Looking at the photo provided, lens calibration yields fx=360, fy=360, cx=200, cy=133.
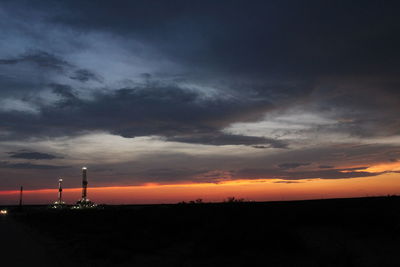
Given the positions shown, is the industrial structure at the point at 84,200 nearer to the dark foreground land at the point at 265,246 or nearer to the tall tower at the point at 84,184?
the tall tower at the point at 84,184

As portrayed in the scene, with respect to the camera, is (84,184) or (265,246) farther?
(84,184)

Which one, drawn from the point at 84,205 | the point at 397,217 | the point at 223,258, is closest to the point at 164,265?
the point at 223,258

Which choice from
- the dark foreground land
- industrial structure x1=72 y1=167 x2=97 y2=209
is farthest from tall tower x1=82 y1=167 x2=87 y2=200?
the dark foreground land

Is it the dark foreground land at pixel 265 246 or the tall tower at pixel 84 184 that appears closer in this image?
the dark foreground land at pixel 265 246

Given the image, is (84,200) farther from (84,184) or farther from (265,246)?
(265,246)

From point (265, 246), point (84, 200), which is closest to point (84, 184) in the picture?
point (84, 200)

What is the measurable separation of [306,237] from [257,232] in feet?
7.03

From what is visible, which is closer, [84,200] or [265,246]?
[265,246]

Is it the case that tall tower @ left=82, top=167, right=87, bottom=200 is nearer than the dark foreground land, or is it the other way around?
the dark foreground land

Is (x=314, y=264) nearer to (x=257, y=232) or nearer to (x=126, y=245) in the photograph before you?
(x=257, y=232)

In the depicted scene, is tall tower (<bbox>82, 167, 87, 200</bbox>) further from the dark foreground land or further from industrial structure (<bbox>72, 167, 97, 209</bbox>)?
the dark foreground land

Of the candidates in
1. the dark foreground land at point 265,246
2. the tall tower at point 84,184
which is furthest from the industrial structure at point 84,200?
the dark foreground land at point 265,246

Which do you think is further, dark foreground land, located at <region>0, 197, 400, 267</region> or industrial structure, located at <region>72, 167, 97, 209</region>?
industrial structure, located at <region>72, 167, 97, 209</region>

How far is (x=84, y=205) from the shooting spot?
115 meters
